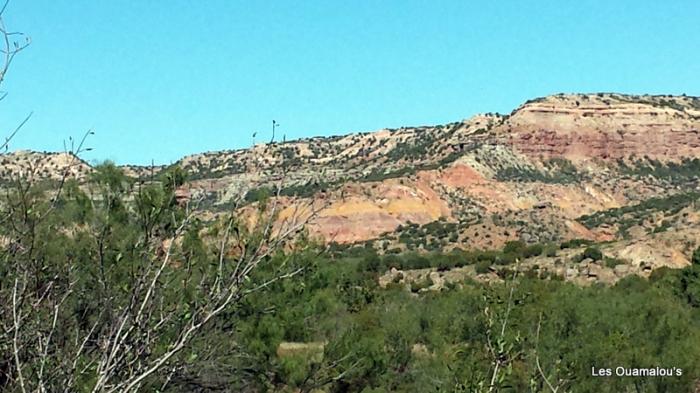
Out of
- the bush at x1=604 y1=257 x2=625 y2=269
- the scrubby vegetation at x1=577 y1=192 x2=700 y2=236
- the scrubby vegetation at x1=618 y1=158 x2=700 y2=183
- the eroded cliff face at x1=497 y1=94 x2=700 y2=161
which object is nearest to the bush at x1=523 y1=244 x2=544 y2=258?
the bush at x1=604 y1=257 x2=625 y2=269

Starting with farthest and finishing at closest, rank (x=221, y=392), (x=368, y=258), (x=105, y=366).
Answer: (x=368, y=258), (x=221, y=392), (x=105, y=366)

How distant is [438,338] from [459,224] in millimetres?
48102

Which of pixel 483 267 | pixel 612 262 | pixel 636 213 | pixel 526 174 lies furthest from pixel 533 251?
pixel 526 174

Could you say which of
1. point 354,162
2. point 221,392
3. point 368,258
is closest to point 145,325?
point 221,392

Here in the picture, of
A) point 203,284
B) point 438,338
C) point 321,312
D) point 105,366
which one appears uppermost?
point 203,284

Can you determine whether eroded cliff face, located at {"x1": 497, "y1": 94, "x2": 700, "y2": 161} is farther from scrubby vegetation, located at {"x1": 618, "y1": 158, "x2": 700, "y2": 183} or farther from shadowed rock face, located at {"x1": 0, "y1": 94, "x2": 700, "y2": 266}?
scrubby vegetation, located at {"x1": 618, "y1": 158, "x2": 700, "y2": 183}

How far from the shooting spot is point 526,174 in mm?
92688

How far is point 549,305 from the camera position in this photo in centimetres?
2386

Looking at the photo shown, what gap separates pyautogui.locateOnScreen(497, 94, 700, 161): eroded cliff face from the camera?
9812 centimetres

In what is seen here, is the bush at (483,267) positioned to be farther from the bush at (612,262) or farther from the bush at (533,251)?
the bush at (612,262)

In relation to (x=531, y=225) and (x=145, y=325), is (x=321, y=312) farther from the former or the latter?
(x=531, y=225)

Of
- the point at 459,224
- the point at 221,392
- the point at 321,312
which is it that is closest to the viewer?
the point at 221,392

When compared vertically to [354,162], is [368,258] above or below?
below

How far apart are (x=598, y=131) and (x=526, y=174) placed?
13.3 m
